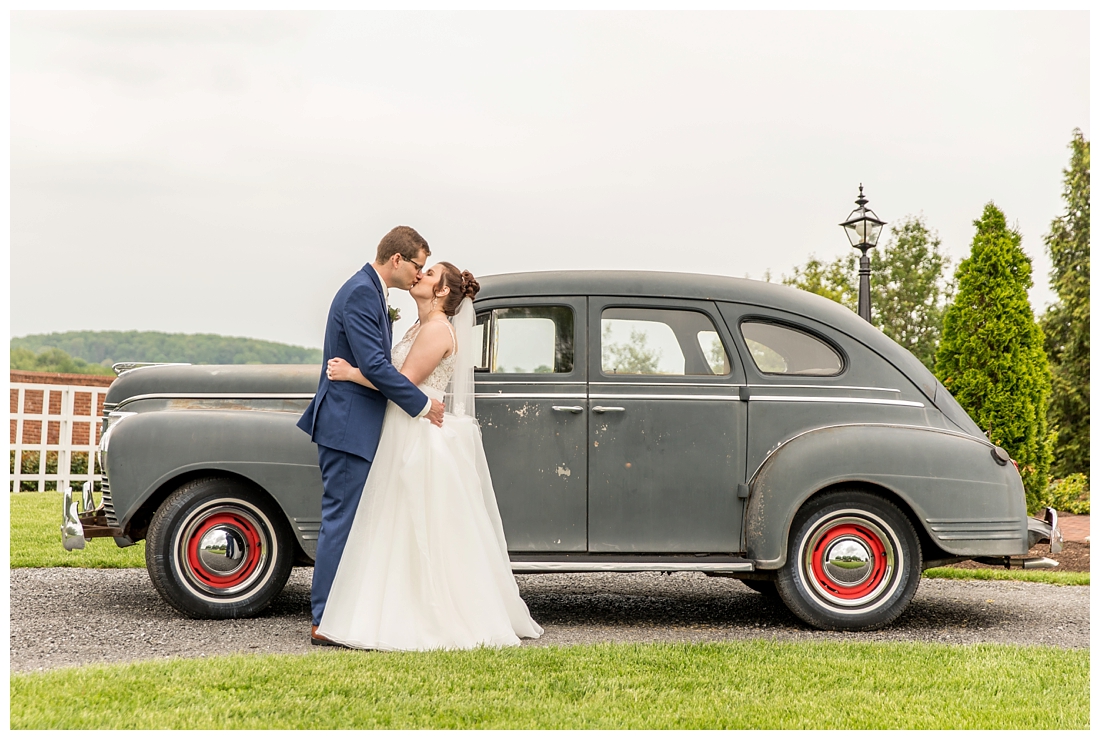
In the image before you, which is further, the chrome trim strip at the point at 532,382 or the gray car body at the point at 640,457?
the chrome trim strip at the point at 532,382

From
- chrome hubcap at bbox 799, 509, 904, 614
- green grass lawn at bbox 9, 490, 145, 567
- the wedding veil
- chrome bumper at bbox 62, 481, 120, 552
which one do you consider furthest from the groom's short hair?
green grass lawn at bbox 9, 490, 145, 567

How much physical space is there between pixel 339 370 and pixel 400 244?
76 cm

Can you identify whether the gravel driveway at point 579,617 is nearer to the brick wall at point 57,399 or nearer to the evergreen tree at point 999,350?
the evergreen tree at point 999,350

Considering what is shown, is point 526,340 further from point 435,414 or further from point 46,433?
point 46,433

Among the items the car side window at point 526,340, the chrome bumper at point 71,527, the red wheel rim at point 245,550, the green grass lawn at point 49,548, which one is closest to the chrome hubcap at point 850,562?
the car side window at point 526,340

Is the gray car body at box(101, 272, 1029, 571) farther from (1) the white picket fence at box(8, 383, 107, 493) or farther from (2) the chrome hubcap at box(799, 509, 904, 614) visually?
(1) the white picket fence at box(8, 383, 107, 493)

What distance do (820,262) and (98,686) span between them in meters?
24.6

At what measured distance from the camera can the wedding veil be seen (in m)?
5.27

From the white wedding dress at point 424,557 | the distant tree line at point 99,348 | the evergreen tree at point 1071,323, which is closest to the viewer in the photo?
the white wedding dress at point 424,557

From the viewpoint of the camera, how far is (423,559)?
4867 mm

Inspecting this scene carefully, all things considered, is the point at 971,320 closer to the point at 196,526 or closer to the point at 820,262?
the point at 196,526

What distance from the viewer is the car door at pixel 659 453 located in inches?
216

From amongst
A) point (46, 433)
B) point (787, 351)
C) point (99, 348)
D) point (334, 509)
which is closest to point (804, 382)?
point (787, 351)

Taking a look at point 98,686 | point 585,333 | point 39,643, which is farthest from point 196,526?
point 585,333
